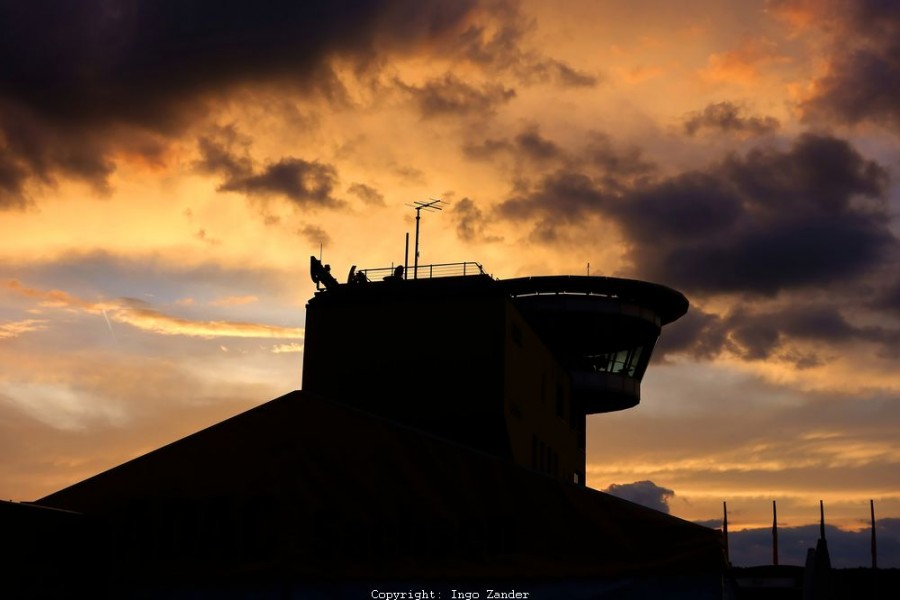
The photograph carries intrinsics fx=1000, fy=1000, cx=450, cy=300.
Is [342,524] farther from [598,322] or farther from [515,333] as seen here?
[598,322]

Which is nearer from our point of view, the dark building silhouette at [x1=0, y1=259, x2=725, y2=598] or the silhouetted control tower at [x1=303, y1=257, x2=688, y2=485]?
the dark building silhouette at [x1=0, y1=259, x2=725, y2=598]

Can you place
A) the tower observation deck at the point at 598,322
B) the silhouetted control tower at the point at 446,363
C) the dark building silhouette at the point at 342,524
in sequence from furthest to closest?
the tower observation deck at the point at 598,322, the silhouetted control tower at the point at 446,363, the dark building silhouette at the point at 342,524

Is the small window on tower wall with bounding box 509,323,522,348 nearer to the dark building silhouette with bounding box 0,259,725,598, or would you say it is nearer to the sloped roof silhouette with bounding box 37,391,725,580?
the dark building silhouette with bounding box 0,259,725,598

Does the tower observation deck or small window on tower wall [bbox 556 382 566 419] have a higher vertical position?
the tower observation deck

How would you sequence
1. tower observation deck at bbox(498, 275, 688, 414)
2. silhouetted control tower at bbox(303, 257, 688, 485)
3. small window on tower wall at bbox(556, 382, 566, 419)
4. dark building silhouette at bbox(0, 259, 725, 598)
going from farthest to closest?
tower observation deck at bbox(498, 275, 688, 414) < small window on tower wall at bbox(556, 382, 566, 419) < silhouetted control tower at bbox(303, 257, 688, 485) < dark building silhouette at bbox(0, 259, 725, 598)

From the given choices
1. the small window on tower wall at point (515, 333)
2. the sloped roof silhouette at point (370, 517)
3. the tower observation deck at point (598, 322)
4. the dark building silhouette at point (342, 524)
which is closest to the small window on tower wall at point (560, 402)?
the small window on tower wall at point (515, 333)

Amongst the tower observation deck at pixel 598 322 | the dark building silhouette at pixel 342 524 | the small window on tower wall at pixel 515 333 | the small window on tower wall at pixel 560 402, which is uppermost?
the tower observation deck at pixel 598 322

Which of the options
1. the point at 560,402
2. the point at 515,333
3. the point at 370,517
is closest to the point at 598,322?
the point at 560,402

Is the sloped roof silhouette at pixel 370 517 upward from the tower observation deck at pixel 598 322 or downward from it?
downward

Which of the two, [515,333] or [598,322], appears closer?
[515,333]

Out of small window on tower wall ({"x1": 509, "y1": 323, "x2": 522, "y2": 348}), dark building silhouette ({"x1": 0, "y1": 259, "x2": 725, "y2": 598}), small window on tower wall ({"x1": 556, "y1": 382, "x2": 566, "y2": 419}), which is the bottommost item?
dark building silhouette ({"x1": 0, "y1": 259, "x2": 725, "y2": 598})

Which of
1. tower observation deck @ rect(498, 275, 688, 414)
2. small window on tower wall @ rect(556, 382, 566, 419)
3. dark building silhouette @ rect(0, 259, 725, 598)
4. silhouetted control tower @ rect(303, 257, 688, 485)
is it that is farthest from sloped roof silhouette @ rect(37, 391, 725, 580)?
tower observation deck @ rect(498, 275, 688, 414)

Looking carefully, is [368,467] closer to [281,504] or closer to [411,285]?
[281,504]

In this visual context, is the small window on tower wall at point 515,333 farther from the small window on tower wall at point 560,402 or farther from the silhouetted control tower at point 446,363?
the small window on tower wall at point 560,402
